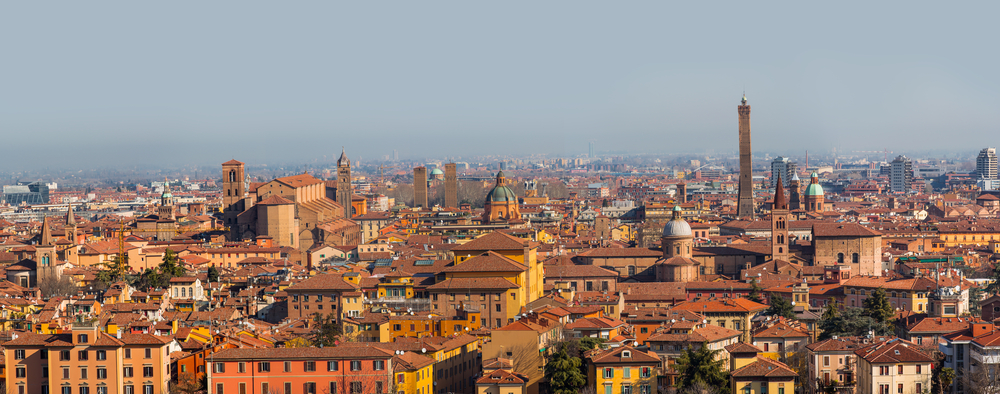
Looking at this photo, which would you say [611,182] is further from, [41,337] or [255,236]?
[41,337]

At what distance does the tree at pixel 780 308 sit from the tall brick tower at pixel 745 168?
104 feet

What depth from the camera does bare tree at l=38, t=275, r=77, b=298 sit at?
128 ft

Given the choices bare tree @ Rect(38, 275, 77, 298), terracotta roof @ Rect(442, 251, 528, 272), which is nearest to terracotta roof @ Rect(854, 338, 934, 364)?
terracotta roof @ Rect(442, 251, 528, 272)

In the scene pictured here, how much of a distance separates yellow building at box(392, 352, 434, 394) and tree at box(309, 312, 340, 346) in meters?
2.44

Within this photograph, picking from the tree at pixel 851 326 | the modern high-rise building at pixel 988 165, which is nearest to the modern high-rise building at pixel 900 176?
the modern high-rise building at pixel 988 165

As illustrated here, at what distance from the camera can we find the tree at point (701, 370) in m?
23.9

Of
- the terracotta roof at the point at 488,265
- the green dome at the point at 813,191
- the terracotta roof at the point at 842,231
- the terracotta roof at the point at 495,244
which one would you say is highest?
the terracotta roof at the point at 495,244

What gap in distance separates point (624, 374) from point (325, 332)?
20.5 ft

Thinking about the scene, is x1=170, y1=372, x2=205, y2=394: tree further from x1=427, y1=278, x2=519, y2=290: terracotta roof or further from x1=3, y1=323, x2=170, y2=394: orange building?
x1=427, y1=278, x2=519, y2=290: terracotta roof

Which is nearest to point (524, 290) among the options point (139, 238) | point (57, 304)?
point (57, 304)

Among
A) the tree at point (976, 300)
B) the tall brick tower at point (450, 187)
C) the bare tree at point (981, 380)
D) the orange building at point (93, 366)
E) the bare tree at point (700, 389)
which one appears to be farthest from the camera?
the tall brick tower at point (450, 187)

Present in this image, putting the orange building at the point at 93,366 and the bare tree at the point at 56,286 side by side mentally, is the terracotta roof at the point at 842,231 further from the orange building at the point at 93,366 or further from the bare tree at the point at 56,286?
the orange building at the point at 93,366

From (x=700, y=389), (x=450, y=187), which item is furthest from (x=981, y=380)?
(x=450, y=187)

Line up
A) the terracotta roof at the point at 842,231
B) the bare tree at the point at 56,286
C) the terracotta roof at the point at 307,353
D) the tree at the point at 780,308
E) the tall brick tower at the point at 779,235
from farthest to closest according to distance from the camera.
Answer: the tall brick tower at the point at 779,235, the terracotta roof at the point at 842,231, the bare tree at the point at 56,286, the tree at the point at 780,308, the terracotta roof at the point at 307,353
